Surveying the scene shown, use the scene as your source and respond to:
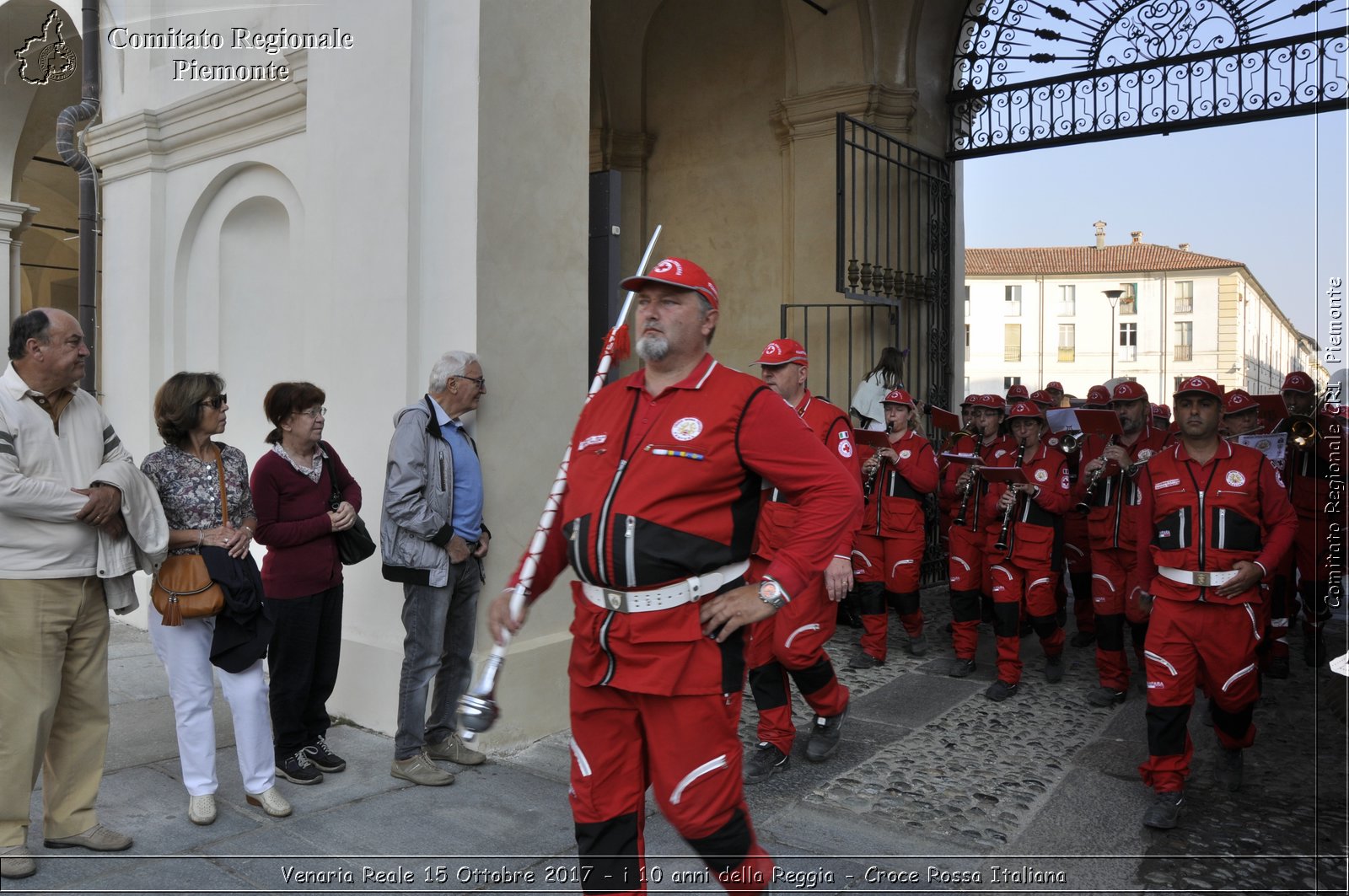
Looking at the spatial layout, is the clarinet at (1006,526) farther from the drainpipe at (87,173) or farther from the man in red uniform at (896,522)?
the drainpipe at (87,173)

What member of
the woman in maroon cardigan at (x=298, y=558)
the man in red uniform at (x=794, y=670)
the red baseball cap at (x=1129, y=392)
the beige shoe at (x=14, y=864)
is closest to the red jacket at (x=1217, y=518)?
the man in red uniform at (x=794, y=670)

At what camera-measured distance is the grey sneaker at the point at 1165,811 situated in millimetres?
4383

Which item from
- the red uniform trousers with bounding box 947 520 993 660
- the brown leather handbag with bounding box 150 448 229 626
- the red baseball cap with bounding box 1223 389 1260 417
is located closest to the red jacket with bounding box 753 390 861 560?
the red uniform trousers with bounding box 947 520 993 660

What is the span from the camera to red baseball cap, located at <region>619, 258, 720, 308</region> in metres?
3.02

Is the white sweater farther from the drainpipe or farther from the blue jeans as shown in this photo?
the drainpipe

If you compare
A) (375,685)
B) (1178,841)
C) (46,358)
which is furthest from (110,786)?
(1178,841)

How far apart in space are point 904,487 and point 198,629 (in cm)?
494

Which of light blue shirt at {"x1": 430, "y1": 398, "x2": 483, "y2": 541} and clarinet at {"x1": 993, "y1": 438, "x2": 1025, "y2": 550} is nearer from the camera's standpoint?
light blue shirt at {"x1": 430, "y1": 398, "x2": 483, "y2": 541}

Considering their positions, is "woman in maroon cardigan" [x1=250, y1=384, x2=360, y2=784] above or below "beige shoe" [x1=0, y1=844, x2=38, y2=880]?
above

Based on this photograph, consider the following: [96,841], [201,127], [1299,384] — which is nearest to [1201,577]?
[96,841]

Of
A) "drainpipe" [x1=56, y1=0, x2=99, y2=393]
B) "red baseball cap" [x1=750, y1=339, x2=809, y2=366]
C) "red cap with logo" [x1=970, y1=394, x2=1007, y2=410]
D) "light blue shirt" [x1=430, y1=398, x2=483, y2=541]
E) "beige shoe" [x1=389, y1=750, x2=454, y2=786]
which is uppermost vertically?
"drainpipe" [x1=56, y1=0, x2=99, y2=393]

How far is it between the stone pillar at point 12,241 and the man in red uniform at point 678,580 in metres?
11.3

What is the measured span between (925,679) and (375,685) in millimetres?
3624

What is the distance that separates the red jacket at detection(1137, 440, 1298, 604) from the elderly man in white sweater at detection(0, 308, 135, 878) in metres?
4.44
